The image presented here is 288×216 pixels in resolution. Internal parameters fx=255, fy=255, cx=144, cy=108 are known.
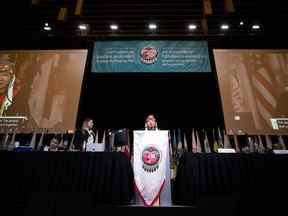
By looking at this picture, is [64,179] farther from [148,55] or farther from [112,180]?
[148,55]

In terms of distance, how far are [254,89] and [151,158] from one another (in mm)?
2739

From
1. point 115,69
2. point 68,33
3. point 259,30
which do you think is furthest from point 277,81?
point 68,33

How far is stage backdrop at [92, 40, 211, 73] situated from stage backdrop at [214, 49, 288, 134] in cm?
46

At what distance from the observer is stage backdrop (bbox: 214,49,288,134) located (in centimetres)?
464

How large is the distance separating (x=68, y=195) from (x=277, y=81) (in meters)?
4.28

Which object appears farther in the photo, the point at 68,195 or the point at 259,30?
the point at 259,30

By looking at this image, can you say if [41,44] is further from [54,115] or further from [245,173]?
[245,173]

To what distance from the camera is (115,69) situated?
202 inches

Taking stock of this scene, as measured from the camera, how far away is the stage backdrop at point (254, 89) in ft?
15.2

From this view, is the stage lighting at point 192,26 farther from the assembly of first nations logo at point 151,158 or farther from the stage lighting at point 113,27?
Answer: the assembly of first nations logo at point 151,158

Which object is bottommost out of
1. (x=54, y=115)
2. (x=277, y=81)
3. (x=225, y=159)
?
(x=225, y=159)

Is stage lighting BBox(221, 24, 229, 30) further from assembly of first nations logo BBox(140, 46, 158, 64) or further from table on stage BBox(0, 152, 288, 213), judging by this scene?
table on stage BBox(0, 152, 288, 213)

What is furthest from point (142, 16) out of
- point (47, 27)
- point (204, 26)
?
point (47, 27)

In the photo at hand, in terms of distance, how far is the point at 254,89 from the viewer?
4.93 metres
